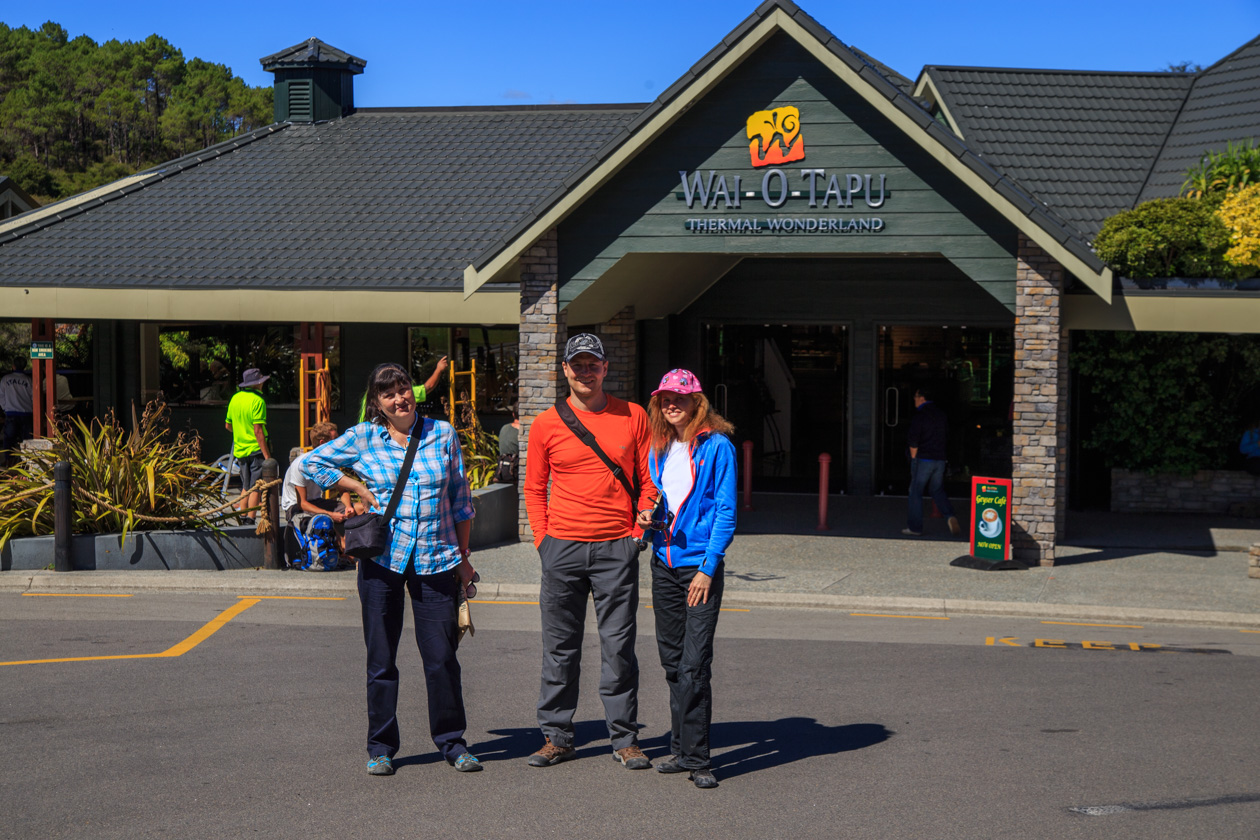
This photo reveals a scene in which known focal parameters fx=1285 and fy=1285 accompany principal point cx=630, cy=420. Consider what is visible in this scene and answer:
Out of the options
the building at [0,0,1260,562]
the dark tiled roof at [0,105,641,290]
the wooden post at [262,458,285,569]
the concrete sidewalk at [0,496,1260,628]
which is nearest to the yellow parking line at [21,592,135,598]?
the concrete sidewalk at [0,496,1260,628]

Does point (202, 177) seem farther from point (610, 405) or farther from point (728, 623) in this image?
point (610, 405)

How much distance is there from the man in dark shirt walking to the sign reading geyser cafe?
240 cm

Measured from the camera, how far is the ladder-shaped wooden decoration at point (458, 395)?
658 inches

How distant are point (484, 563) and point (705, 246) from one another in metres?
3.90

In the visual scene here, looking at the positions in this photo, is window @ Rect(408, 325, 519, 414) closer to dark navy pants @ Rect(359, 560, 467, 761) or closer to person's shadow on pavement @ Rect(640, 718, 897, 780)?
person's shadow on pavement @ Rect(640, 718, 897, 780)

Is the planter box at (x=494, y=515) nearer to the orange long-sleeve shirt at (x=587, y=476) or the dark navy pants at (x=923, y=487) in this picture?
the dark navy pants at (x=923, y=487)

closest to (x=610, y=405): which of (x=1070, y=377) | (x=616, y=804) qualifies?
(x=616, y=804)

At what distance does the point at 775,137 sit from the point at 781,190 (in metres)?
0.53

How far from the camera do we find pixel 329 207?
19.0 metres

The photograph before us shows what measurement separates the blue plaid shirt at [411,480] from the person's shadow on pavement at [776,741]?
1580 mm

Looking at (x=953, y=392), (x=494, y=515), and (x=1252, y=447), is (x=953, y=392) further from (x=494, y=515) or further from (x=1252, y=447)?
(x=494, y=515)

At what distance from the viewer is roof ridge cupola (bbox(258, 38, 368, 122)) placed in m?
22.6

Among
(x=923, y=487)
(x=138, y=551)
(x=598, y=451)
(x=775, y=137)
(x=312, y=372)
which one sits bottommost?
(x=138, y=551)

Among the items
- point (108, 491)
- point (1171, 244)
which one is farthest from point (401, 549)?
point (1171, 244)
